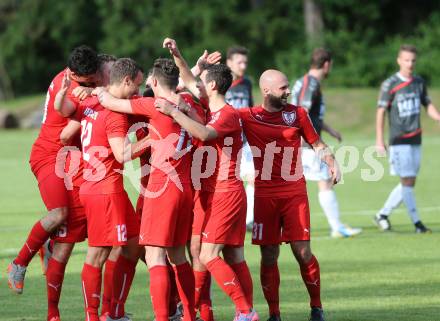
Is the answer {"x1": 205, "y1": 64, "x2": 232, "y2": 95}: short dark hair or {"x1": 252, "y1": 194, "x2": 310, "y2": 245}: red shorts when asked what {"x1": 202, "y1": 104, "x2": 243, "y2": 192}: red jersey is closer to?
{"x1": 205, "y1": 64, "x2": 232, "y2": 95}: short dark hair

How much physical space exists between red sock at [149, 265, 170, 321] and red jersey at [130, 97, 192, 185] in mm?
642

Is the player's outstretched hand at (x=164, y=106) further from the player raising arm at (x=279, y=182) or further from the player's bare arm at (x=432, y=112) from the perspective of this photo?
the player's bare arm at (x=432, y=112)

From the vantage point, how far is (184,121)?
7.51m

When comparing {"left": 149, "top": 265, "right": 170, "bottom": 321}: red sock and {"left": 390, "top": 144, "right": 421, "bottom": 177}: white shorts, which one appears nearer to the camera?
{"left": 149, "top": 265, "right": 170, "bottom": 321}: red sock

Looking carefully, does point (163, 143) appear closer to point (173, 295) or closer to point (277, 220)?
point (277, 220)

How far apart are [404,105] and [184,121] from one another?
669cm

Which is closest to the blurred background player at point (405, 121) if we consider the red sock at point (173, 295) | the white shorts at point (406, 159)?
the white shorts at point (406, 159)

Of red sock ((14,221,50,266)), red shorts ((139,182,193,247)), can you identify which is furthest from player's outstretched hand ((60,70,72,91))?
red sock ((14,221,50,266))

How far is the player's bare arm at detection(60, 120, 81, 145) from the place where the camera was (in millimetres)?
8234

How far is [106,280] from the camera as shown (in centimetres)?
835

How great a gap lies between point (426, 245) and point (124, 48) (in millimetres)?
38251

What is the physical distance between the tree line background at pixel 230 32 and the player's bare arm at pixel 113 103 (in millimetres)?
34876

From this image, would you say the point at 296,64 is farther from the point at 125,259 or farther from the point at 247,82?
the point at 125,259

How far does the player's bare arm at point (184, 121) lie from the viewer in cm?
751
